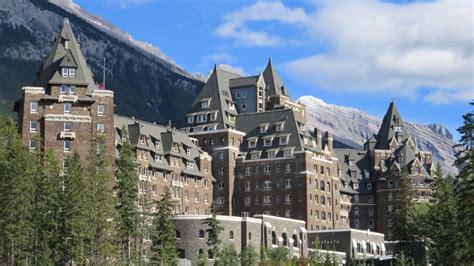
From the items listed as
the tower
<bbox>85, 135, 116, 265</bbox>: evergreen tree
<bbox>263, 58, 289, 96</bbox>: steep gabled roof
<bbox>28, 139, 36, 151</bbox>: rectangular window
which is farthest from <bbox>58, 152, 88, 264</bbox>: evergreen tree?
<bbox>263, 58, 289, 96</bbox>: steep gabled roof

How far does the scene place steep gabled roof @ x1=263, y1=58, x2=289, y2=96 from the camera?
603 feet

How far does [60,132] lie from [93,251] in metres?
25.9

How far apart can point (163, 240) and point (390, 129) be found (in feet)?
279

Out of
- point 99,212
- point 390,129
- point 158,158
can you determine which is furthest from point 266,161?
point 99,212

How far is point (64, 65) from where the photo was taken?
128 m

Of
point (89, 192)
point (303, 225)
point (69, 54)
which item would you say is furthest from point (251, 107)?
point (89, 192)

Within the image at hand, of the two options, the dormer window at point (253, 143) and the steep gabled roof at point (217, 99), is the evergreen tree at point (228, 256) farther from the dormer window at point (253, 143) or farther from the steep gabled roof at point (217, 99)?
the steep gabled roof at point (217, 99)

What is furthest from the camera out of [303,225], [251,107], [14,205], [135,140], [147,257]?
[251,107]

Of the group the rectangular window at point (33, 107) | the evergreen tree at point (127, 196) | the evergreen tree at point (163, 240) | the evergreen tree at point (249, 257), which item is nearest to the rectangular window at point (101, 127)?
the rectangular window at point (33, 107)

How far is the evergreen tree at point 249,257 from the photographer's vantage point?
129 metres

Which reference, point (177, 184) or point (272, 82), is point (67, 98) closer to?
point (177, 184)

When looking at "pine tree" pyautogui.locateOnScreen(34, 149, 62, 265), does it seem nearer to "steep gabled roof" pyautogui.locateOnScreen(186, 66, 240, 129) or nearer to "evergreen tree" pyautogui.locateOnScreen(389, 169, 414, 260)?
"evergreen tree" pyautogui.locateOnScreen(389, 169, 414, 260)

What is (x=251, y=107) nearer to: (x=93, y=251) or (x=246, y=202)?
(x=246, y=202)

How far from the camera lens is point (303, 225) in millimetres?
159000
